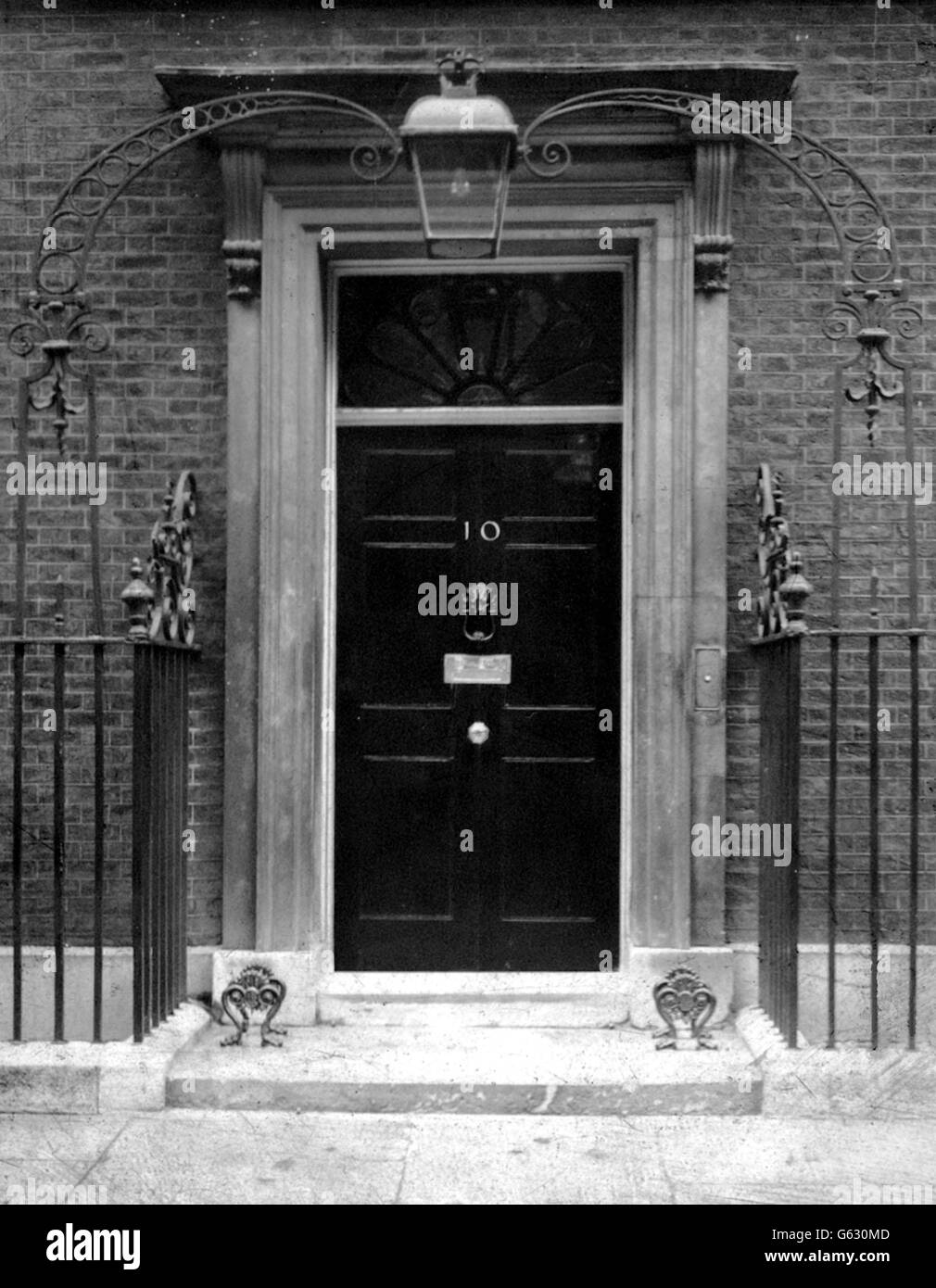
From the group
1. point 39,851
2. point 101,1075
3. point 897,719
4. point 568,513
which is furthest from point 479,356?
point 101,1075

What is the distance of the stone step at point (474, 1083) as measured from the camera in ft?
17.7

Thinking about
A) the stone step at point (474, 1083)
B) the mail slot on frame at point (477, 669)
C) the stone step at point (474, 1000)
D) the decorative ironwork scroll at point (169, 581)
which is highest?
the decorative ironwork scroll at point (169, 581)

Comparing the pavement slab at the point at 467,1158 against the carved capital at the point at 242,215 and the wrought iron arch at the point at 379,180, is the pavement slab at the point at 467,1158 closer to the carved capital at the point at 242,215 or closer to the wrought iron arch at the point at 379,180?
the wrought iron arch at the point at 379,180

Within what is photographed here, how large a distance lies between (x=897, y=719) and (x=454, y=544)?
1963 millimetres

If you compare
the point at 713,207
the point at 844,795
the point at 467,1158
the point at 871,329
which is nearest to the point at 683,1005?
the point at 844,795

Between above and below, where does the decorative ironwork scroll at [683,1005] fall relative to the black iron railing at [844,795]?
below

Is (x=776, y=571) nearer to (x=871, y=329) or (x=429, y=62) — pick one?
(x=871, y=329)

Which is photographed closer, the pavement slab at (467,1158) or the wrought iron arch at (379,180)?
the pavement slab at (467,1158)

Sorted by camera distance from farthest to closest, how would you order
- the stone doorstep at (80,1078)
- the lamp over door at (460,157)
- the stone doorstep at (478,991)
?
the stone doorstep at (478,991), the stone doorstep at (80,1078), the lamp over door at (460,157)

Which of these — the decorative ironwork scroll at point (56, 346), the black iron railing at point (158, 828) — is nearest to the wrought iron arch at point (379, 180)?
the decorative ironwork scroll at point (56, 346)

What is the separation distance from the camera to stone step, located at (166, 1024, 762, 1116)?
5.40m

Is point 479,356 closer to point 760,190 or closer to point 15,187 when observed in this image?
point 760,190

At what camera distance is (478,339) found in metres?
6.70

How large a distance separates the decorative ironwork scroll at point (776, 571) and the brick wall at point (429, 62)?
44 cm
